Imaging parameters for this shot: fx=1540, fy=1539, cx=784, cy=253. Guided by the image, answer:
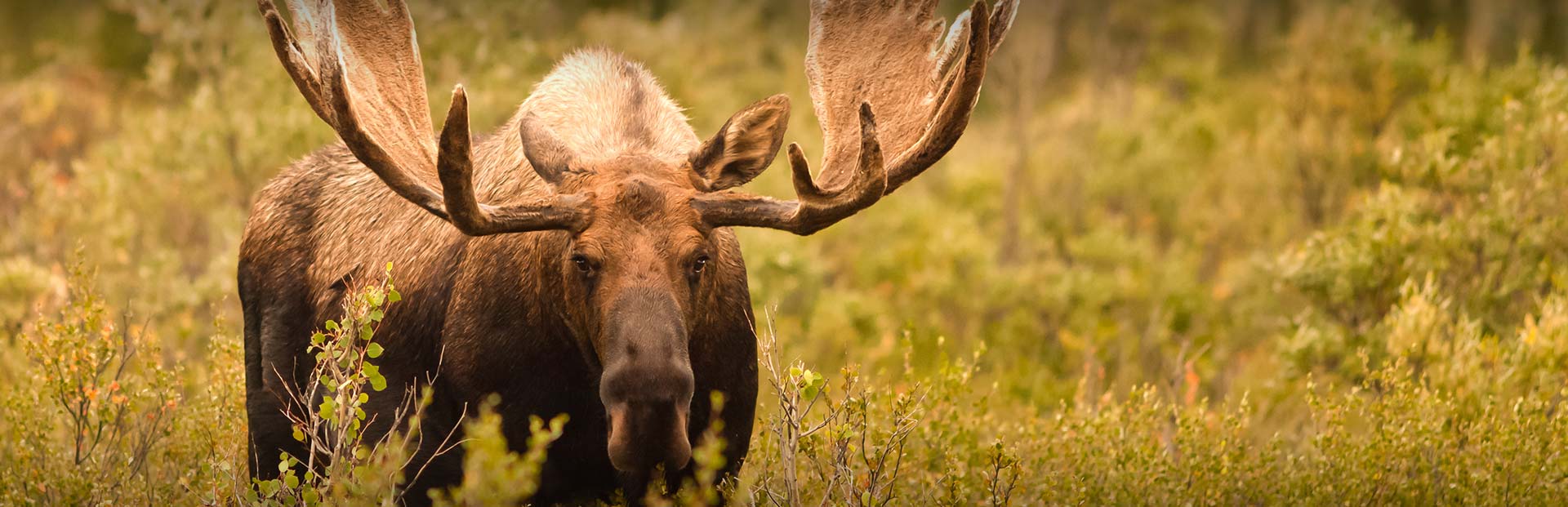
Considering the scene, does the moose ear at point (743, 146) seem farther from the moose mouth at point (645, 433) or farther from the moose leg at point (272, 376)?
the moose leg at point (272, 376)

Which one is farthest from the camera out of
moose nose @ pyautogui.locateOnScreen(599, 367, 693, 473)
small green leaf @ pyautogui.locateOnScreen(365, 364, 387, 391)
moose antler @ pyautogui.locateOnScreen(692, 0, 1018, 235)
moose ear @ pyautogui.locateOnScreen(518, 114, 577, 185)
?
moose ear @ pyautogui.locateOnScreen(518, 114, 577, 185)

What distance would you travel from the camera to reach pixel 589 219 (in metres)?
5.37

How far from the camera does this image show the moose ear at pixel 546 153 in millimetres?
5730

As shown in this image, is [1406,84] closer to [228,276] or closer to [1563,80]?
[1563,80]

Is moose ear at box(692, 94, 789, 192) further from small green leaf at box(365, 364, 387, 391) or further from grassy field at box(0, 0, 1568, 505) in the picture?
small green leaf at box(365, 364, 387, 391)

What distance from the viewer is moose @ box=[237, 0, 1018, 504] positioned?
5215mm

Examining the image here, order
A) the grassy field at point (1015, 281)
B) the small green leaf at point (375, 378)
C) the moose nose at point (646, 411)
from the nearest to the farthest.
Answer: the moose nose at point (646, 411)
the small green leaf at point (375, 378)
the grassy field at point (1015, 281)

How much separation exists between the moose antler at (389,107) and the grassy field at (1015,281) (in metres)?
0.55

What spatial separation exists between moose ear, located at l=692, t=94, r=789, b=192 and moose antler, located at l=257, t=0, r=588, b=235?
60 centimetres

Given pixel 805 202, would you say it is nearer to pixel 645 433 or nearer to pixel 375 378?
pixel 645 433

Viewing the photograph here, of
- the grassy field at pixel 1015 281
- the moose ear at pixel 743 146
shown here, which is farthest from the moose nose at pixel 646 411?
the moose ear at pixel 743 146

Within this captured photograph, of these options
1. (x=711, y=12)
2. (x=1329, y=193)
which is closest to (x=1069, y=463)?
(x=1329, y=193)

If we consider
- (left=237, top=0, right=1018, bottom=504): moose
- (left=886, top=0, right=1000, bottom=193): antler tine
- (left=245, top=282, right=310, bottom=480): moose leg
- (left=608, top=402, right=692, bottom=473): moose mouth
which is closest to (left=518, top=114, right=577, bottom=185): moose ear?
(left=237, top=0, right=1018, bottom=504): moose

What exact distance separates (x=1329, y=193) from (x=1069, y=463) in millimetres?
8122
